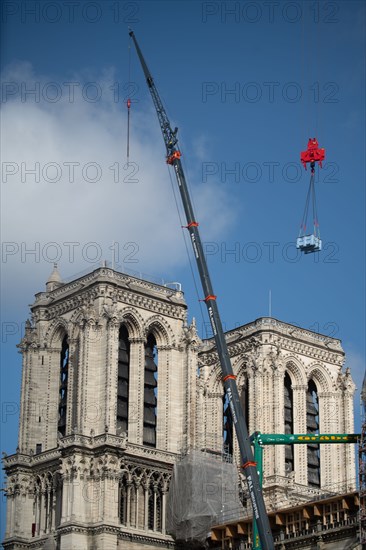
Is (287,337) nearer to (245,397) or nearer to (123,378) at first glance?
(245,397)

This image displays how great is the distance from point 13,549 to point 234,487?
1828cm

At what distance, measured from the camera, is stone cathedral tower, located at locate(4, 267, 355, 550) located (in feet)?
359

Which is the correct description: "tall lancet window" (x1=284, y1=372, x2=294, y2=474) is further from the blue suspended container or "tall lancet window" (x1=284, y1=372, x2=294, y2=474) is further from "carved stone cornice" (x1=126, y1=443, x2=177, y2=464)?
the blue suspended container

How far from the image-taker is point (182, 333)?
392 feet

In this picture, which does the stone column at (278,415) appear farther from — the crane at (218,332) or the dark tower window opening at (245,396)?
the crane at (218,332)

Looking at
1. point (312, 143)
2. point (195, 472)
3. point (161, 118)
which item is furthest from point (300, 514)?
point (161, 118)

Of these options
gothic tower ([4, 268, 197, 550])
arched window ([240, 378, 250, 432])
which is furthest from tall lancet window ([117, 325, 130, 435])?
arched window ([240, 378, 250, 432])

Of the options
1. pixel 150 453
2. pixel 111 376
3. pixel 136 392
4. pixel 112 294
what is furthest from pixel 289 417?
pixel 112 294

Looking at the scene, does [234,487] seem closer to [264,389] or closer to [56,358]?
[264,389]

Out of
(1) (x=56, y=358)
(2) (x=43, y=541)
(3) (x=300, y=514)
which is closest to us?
(3) (x=300, y=514)

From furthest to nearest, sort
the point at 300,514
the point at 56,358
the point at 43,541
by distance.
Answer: the point at 56,358 < the point at 43,541 < the point at 300,514

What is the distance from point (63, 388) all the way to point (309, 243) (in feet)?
89.0

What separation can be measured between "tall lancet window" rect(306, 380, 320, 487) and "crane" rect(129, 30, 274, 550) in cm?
2371

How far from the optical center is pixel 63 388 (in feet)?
386
